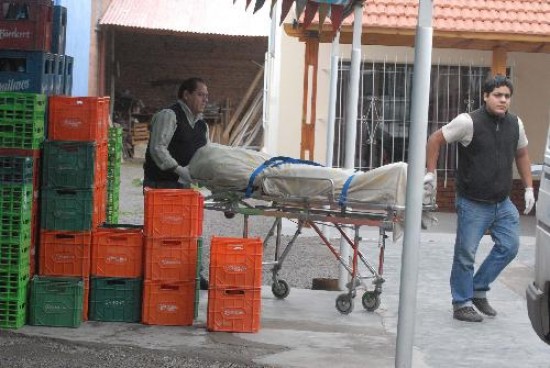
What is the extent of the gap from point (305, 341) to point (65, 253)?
188cm

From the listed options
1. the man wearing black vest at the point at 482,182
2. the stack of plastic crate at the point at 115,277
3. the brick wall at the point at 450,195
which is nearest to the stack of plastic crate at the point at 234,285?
the stack of plastic crate at the point at 115,277

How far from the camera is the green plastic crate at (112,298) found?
912cm

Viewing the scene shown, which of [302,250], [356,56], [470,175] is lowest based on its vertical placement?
[302,250]

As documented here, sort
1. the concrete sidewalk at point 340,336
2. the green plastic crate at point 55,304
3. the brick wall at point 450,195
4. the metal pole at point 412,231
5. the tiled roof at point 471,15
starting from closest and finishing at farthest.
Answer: the metal pole at point 412,231
the concrete sidewalk at point 340,336
the green plastic crate at point 55,304
the tiled roof at point 471,15
the brick wall at point 450,195

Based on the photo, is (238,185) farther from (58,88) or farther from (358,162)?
(358,162)

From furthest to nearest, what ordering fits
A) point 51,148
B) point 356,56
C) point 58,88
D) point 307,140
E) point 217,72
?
point 217,72
point 307,140
point 356,56
point 58,88
point 51,148

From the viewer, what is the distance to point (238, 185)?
31.0 ft

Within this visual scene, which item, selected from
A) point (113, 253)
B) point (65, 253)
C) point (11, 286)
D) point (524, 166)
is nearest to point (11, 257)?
point (11, 286)

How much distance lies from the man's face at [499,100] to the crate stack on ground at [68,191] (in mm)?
3140

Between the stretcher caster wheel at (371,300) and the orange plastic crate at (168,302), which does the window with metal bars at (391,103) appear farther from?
the orange plastic crate at (168,302)

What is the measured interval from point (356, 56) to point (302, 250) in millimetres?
3945

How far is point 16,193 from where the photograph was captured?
864 centimetres

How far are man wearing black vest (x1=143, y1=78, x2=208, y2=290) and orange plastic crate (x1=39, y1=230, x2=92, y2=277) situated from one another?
1274 millimetres

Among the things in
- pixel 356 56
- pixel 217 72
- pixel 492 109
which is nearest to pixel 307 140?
pixel 356 56
